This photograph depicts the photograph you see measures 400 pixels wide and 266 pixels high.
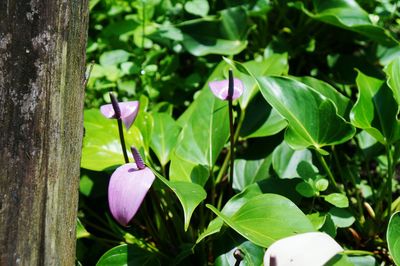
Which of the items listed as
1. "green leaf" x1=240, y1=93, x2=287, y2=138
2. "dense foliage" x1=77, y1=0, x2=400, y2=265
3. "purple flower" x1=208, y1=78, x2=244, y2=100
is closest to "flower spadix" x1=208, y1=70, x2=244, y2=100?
"purple flower" x1=208, y1=78, x2=244, y2=100

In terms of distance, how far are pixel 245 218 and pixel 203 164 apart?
14.6 inches

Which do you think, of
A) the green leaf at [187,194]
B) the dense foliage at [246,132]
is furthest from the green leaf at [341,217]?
the green leaf at [187,194]

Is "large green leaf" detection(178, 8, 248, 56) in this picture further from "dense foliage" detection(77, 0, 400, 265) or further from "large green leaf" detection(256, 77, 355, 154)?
"large green leaf" detection(256, 77, 355, 154)

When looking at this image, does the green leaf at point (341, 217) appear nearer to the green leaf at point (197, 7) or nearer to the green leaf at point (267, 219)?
the green leaf at point (267, 219)

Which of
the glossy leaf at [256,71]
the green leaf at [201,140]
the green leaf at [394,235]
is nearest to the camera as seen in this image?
the green leaf at [394,235]

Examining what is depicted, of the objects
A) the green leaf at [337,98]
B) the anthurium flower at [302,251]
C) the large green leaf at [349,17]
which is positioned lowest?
the anthurium flower at [302,251]

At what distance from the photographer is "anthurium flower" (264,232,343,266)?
1.13 m

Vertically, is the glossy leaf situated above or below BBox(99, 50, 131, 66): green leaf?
above

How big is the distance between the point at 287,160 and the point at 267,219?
501mm

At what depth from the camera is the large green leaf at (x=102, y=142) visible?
69.6 inches

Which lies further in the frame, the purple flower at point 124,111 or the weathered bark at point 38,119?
the purple flower at point 124,111

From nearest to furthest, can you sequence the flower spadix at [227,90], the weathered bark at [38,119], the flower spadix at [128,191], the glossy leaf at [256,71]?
the weathered bark at [38,119]
the flower spadix at [128,191]
the flower spadix at [227,90]
the glossy leaf at [256,71]

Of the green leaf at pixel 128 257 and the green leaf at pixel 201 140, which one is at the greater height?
the green leaf at pixel 201 140

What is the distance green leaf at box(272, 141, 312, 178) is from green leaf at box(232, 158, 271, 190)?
0.06 meters
